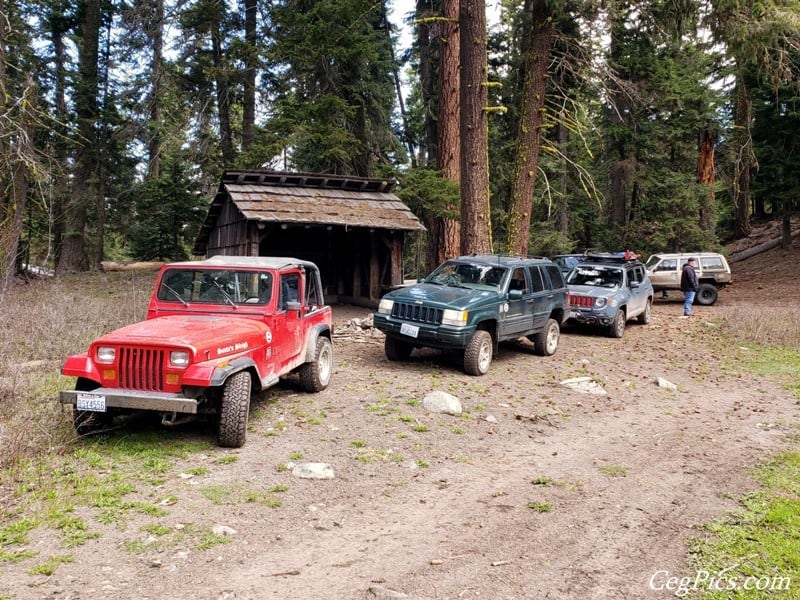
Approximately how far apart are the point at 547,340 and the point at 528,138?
6.08 metres

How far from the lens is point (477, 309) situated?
381 inches

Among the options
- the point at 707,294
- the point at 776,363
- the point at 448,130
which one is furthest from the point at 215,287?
the point at 707,294

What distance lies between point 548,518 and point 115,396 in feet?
13.8

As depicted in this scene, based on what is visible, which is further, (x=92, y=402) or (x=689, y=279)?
(x=689, y=279)

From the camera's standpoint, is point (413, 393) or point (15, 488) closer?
point (15, 488)

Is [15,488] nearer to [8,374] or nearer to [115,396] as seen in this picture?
[115,396]

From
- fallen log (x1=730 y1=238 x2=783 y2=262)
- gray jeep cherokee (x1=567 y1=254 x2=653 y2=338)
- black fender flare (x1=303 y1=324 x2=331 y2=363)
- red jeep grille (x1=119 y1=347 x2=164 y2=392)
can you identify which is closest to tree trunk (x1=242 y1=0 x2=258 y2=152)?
gray jeep cherokee (x1=567 y1=254 x2=653 y2=338)

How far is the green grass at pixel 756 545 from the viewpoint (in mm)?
3793

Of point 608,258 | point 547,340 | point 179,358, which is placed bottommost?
point 547,340

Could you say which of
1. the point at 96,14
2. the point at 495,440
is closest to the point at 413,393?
the point at 495,440

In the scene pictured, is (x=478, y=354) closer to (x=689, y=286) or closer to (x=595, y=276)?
(x=595, y=276)

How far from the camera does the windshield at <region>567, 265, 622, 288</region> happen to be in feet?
51.1

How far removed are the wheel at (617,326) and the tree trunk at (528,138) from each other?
293 cm

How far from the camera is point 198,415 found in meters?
6.17
